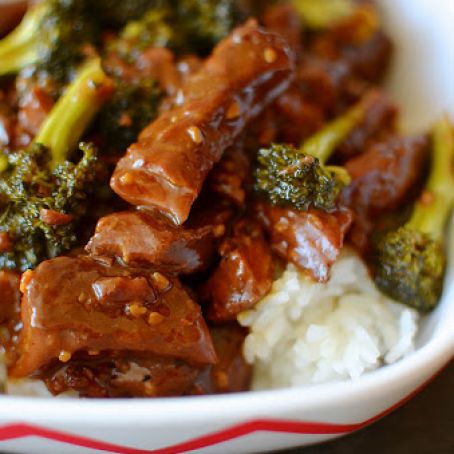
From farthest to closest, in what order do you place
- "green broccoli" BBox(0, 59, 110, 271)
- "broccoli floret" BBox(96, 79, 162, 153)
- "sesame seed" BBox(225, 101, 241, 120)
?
"broccoli floret" BBox(96, 79, 162, 153), "sesame seed" BBox(225, 101, 241, 120), "green broccoli" BBox(0, 59, 110, 271)

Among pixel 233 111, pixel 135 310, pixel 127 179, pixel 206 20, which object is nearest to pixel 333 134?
pixel 233 111

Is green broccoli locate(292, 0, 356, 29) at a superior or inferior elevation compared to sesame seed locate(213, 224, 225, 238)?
superior

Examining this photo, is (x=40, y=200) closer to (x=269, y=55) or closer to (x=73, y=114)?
(x=73, y=114)

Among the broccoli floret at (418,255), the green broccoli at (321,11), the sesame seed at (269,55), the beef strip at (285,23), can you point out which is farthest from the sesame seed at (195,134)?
the green broccoli at (321,11)

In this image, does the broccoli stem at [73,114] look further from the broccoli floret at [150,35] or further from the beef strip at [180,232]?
the beef strip at [180,232]

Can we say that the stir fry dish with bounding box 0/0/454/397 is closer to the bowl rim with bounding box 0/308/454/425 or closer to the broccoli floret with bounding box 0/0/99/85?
the broccoli floret with bounding box 0/0/99/85

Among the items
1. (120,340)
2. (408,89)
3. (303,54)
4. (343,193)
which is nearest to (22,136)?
(120,340)

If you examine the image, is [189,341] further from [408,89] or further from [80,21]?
[408,89]

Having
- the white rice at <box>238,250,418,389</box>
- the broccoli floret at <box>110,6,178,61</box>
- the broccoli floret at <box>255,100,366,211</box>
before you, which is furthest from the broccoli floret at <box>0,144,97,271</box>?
the broccoli floret at <box>110,6,178,61</box>

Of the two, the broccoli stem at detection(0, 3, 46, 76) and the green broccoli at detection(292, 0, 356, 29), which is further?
the green broccoli at detection(292, 0, 356, 29)
